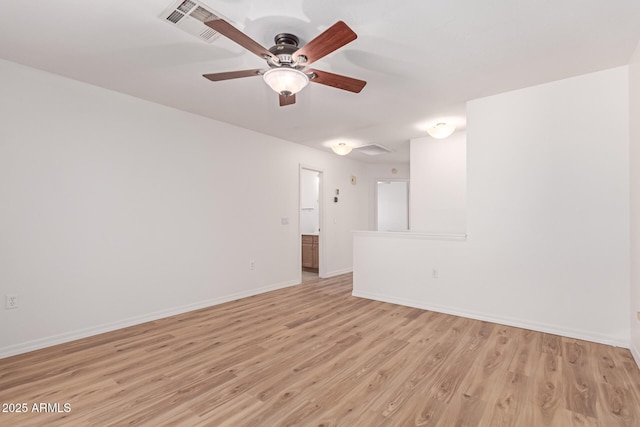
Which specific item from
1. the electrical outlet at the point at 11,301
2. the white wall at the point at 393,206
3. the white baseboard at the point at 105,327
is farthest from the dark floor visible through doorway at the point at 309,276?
the electrical outlet at the point at 11,301

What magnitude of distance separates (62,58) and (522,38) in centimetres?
371

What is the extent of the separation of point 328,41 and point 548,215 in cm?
280

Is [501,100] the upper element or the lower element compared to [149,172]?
upper

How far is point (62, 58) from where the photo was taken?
2646 millimetres

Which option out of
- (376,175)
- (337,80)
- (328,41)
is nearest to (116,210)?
(337,80)

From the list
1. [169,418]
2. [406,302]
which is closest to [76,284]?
[169,418]

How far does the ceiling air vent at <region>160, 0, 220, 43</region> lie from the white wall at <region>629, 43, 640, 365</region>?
3254mm

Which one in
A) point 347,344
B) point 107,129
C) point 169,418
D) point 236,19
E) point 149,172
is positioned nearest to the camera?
point 169,418

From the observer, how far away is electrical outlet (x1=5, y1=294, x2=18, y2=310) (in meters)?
2.68

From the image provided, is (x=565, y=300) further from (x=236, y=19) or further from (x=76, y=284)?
(x=76, y=284)

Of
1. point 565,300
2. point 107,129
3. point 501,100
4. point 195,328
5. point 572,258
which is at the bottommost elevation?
point 195,328

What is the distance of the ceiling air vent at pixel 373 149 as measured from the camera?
565 centimetres

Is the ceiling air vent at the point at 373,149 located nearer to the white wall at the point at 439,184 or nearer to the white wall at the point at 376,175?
the white wall at the point at 439,184

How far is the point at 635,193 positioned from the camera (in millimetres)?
2584
